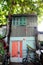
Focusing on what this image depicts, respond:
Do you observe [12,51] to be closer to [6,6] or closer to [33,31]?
[33,31]

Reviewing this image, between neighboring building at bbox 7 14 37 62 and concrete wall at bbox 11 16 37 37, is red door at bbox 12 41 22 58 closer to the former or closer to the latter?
neighboring building at bbox 7 14 37 62

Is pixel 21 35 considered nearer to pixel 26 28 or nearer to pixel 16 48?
pixel 26 28

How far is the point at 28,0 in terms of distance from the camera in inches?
288

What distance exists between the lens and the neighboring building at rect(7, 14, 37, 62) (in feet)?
50.5

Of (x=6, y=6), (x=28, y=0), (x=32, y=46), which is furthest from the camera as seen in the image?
(x=32, y=46)

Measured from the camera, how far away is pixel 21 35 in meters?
15.6

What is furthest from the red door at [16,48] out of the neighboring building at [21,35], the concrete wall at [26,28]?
the concrete wall at [26,28]

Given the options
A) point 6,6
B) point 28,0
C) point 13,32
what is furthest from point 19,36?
point 6,6

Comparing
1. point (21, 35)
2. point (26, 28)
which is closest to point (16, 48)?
point (21, 35)

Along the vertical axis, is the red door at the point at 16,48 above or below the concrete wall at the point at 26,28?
below

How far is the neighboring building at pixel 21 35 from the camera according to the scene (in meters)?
15.4


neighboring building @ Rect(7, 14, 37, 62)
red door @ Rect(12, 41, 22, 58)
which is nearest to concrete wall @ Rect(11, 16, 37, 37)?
neighboring building @ Rect(7, 14, 37, 62)

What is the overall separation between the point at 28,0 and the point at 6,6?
1559mm

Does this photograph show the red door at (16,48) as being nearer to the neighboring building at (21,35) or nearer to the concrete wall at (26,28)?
the neighboring building at (21,35)
